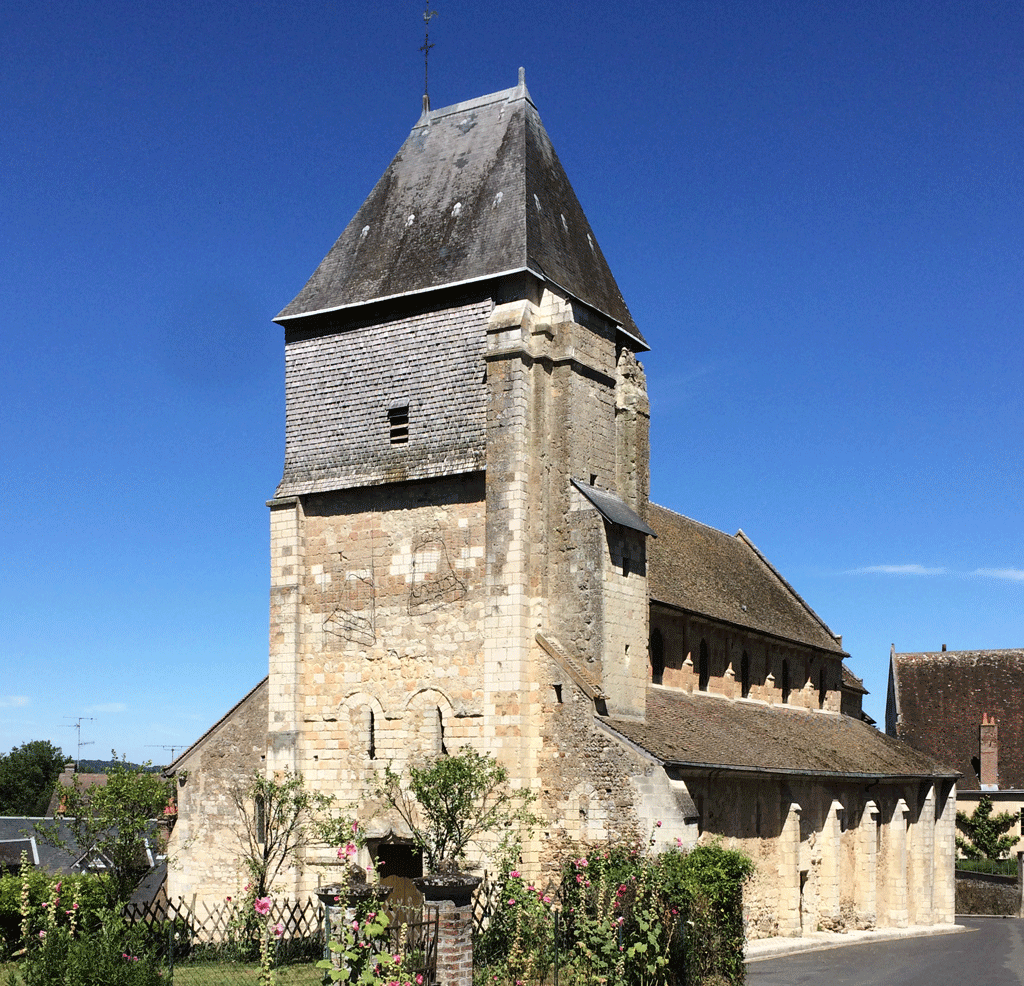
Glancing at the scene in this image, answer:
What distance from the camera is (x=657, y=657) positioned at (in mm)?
25734

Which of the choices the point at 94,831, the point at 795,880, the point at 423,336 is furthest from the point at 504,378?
the point at 795,880

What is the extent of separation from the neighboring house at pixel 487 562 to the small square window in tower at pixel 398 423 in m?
0.04

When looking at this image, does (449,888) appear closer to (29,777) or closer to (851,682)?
(851,682)

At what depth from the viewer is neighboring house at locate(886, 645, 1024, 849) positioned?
147ft

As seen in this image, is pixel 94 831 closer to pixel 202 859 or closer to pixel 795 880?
pixel 202 859

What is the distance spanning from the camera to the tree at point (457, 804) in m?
19.7

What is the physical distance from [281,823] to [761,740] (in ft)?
33.3

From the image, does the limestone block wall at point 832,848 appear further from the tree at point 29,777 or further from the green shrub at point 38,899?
the tree at point 29,777

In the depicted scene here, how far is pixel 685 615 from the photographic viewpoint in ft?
86.6

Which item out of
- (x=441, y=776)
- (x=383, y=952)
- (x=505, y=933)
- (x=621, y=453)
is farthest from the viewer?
(x=621, y=453)

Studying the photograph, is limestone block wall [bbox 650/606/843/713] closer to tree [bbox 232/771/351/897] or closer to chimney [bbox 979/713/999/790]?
tree [bbox 232/771/351/897]

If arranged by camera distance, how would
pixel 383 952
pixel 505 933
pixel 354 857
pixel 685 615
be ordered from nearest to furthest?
pixel 383 952
pixel 505 933
pixel 354 857
pixel 685 615

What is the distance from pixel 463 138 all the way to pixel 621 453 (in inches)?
290

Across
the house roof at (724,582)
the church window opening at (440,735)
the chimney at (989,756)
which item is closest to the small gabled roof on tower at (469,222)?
the house roof at (724,582)
